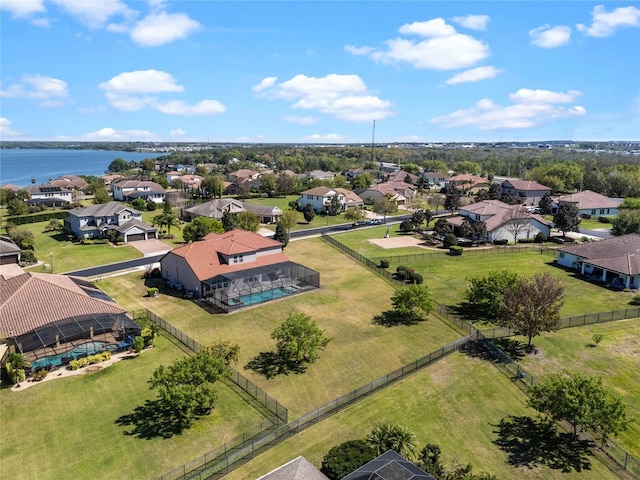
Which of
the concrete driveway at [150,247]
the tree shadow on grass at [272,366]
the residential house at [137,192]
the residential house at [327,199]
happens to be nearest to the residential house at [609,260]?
the tree shadow on grass at [272,366]

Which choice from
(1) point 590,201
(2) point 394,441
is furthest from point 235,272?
(1) point 590,201

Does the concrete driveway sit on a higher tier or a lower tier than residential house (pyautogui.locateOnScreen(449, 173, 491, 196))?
lower

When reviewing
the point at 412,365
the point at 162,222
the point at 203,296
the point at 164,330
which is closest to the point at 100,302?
the point at 164,330

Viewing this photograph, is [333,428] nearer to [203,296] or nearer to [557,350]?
[557,350]

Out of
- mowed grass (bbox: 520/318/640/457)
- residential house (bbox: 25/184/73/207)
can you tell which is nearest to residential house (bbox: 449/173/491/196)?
mowed grass (bbox: 520/318/640/457)

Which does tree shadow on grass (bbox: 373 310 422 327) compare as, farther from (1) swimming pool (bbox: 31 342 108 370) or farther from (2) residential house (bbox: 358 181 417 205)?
(2) residential house (bbox: 358 181 417 205)

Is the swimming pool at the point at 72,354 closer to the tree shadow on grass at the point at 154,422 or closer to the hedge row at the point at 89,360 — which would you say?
the hedge row at the point at 89,360
